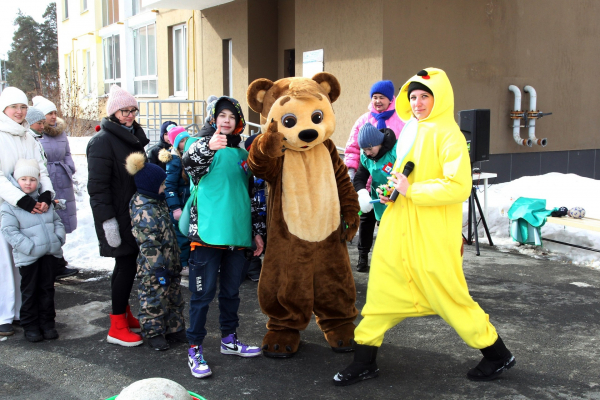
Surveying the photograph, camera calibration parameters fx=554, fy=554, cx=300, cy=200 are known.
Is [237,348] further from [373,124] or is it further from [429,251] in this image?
[373,124]

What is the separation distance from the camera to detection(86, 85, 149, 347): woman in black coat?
4152 millimetres

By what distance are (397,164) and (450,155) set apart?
0.42m

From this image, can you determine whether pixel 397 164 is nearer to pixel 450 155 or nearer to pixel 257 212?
pixel 450 155

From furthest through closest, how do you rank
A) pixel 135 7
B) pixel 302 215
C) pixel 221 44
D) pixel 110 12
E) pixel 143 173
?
pixel 110 12
pixel 135 7
pixel 221 44
pixel 143 173
pixel 302 215

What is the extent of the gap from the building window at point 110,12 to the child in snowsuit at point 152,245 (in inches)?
774

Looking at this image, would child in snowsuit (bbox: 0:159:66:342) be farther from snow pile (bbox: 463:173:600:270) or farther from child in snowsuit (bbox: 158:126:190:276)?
snow pile (bbox: 463:173:600:270)

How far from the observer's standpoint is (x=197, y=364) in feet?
12.3

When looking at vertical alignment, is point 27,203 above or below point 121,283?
above

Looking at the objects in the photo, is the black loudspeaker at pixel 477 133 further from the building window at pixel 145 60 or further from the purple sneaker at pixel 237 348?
the building window at pixel 145 60

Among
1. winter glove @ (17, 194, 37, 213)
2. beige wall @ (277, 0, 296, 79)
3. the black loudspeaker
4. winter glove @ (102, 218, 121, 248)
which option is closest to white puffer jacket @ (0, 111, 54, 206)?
winter glove @ (17, 194, 37, 213)

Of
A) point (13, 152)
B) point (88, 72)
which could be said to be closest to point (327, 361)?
point (13, 152)

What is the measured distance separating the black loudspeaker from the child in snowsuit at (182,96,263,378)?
14.2 ft

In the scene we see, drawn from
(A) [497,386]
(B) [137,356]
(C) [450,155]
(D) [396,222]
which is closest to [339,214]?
(D) [396,222]

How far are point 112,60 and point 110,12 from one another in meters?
2.00
